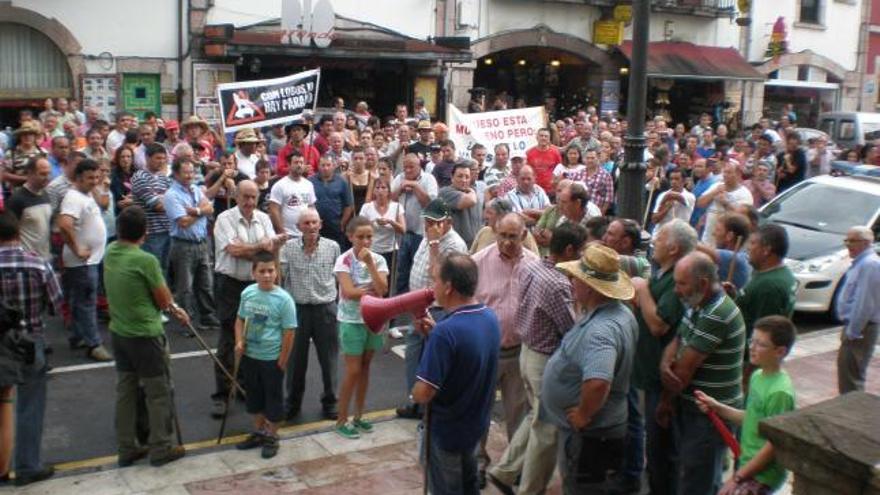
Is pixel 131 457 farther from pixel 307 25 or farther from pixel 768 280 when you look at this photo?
pixel 307 25

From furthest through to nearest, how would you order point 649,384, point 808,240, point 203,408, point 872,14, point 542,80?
point 872,14 < point 542,80 < point 808,240 < point 203,408 < point 649,384

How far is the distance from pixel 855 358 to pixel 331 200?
5530mm

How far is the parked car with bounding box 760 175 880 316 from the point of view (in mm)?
10898

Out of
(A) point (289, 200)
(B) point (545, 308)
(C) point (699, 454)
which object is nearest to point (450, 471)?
(B) point (545, 308)

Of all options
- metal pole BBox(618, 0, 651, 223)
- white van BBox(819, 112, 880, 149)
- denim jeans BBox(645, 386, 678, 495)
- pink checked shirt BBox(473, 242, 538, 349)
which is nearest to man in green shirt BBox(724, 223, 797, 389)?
denim jeans BBox(645, 386, 678, 495)

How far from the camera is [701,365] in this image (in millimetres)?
5250

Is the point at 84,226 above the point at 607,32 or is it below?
below

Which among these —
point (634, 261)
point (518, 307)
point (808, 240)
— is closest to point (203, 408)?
point (518, 307)

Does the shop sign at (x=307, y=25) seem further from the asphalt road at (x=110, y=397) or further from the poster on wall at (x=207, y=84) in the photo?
the asphalt road at (x=110, y=397)

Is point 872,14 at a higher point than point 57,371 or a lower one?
higher

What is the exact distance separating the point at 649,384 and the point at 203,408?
3.71 meters

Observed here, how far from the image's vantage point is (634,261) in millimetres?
6117

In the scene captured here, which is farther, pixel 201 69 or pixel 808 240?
pixel 201 69

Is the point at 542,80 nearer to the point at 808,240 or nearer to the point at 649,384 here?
the point at 808,240
